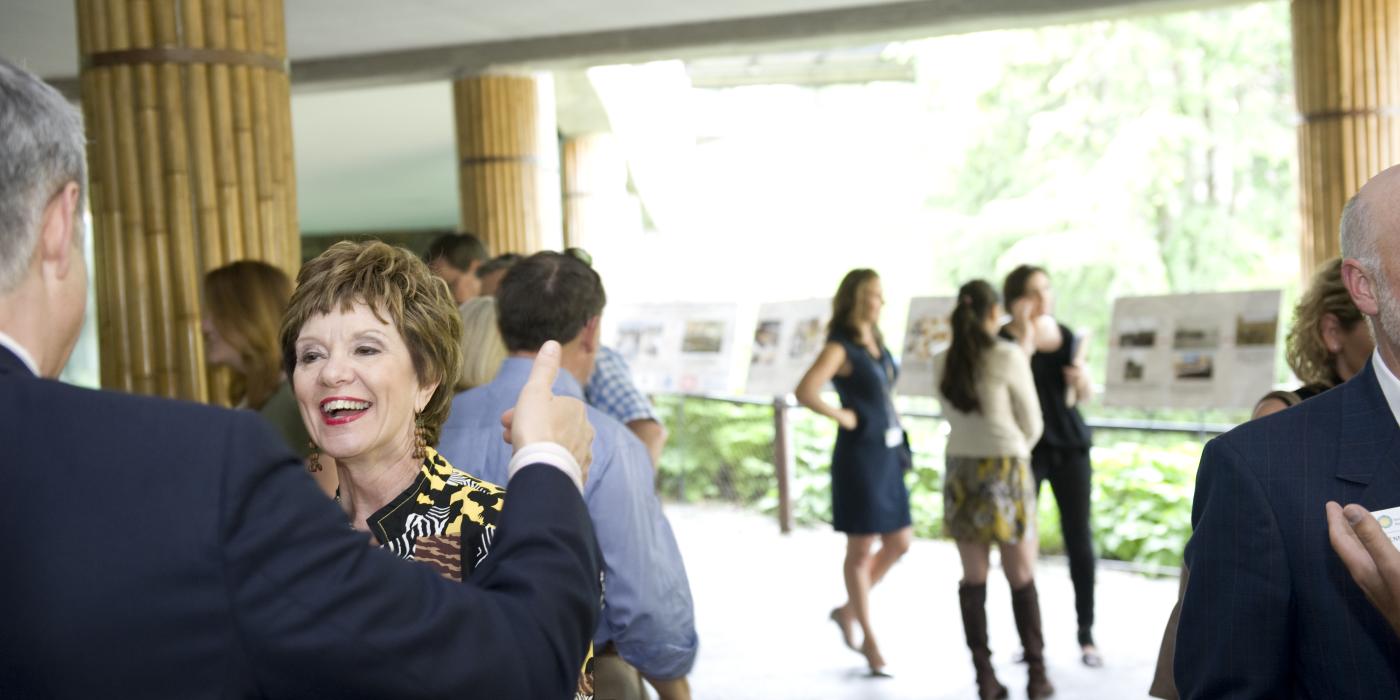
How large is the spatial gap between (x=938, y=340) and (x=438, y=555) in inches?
278

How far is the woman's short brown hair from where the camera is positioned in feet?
7.03

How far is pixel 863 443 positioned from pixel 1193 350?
8.23 ft

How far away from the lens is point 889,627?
7.02m

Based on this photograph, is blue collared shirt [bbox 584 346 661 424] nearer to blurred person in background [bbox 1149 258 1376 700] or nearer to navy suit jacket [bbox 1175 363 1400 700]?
blurred person in background [bbox 1149 258 1376 700]

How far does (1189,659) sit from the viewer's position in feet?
6.38

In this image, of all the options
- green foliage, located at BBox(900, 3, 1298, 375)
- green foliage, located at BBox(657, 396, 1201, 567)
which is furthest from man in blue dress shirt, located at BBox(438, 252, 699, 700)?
green foliage, located at BBox(900, 3, 1298, 375)

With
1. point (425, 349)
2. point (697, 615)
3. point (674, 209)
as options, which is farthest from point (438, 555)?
point (674, 209)

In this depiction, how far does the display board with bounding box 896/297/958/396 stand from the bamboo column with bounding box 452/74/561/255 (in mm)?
2719

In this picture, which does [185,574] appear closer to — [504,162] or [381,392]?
[381,392]

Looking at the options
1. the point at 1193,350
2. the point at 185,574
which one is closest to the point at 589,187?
the point at 1193,350

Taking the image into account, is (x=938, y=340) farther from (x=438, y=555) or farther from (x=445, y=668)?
(x=445, y=668)

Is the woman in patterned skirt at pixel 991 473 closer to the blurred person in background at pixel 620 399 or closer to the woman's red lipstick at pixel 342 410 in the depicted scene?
the blurred person in background at pixel 620 399

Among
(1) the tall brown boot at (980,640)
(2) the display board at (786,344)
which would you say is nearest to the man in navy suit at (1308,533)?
(1) the tall brown boot at (980,640)

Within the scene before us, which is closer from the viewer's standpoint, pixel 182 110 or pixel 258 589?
pixel 258 589
